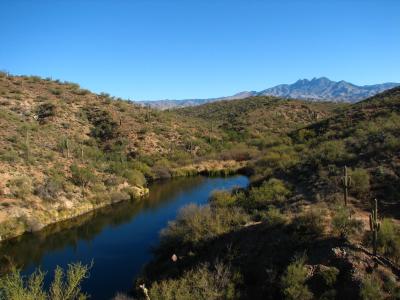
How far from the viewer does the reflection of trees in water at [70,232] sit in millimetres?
28547

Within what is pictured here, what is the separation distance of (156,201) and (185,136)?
33.0 metres

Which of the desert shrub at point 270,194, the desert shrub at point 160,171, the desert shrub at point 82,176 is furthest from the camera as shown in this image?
the desert shrub at point 160,171

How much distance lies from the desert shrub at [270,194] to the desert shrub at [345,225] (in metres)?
7.80

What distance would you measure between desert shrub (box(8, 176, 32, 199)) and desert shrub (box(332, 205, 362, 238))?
2825cm

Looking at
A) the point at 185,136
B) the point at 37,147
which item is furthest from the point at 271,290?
the point at 185,136

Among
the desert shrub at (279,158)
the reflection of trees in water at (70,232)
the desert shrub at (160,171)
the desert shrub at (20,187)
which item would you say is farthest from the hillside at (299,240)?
the desert shrub at (160,171)

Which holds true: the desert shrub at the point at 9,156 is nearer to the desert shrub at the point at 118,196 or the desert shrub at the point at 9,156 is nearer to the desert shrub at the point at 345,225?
the desert shrub at the point at 118,196

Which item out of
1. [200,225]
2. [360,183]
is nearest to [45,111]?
[200,225]

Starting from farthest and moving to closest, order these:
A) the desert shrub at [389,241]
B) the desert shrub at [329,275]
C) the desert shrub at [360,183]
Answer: the desert shrub at [360,183], the desert shrub at [389,241], the desert shrub at [329,275]

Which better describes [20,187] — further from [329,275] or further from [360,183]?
[329,275]

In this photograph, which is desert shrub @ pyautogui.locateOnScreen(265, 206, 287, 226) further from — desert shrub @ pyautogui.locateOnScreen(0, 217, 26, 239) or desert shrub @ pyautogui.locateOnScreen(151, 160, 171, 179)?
desert shrub @ pyautogui.locateOnScreen(151, 160, 171, 179)

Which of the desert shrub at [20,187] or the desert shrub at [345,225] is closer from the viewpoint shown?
the desert shrub at [345,225]

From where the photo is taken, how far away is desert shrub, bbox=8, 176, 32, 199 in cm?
3688

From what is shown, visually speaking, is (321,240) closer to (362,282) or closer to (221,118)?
(362,282)
